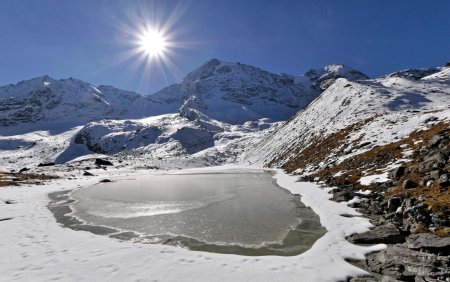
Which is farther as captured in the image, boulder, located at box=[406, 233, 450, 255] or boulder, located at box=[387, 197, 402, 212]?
boulder, located at box=[387, 197, 402, 212]

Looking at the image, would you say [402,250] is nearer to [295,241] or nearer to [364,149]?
[295,241]

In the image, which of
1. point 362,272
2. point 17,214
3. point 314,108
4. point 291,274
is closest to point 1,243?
point 17,214

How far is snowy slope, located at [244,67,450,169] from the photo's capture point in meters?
54.1

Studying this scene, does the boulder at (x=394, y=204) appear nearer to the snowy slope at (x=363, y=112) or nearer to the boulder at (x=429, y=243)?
the boulder at (x=429, y=243)

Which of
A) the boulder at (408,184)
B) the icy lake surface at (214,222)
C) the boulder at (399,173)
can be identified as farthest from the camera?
the boulder at (399,173)

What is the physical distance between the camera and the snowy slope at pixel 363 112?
2131 inches

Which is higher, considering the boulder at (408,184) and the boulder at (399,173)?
the boulder at (399,173)

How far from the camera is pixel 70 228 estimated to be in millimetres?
20188

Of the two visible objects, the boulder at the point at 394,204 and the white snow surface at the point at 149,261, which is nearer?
the white snow surface at the point at 149,261

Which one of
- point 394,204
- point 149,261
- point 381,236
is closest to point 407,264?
point 381,236

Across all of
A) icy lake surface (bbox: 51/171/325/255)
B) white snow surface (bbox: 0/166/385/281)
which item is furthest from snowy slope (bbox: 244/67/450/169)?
white snow surface (bbox: 0/166/385/281)

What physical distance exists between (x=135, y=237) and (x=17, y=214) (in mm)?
12445

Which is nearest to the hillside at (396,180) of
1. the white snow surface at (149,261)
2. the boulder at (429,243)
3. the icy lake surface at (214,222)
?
the boulder at (429,243)

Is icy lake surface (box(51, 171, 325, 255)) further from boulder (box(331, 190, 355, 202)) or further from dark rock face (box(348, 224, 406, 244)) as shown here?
boulder (box(331, 190, 355, 202))
